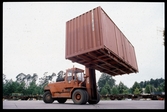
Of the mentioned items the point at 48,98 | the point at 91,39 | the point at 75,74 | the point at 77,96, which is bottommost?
the point at 48,98

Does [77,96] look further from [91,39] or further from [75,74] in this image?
[91,39]

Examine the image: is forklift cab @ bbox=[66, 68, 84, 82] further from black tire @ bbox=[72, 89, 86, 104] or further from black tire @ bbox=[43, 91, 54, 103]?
black tire @ bbox=[43, 91, 54, 103]

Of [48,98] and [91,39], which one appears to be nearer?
[91,39]

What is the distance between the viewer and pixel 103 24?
279 inches

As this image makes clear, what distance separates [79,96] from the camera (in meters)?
8.00

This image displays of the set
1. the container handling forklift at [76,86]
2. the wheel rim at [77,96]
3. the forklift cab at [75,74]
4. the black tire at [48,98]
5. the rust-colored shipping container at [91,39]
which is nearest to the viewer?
the rust-colored shipping container at [91,39]

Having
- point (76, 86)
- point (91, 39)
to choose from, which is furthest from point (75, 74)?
point (91, 39)

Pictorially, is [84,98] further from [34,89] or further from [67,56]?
[34,89]

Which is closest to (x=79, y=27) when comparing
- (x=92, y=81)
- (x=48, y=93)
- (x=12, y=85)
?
(x=92, y=81)

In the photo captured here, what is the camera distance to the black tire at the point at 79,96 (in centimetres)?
763

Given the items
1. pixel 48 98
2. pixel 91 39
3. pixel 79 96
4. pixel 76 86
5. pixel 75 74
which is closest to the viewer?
pixel 91 39

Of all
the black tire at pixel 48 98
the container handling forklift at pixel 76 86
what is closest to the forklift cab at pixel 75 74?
the container handling forklift at pixel 76 86

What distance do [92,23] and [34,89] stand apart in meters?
35.7

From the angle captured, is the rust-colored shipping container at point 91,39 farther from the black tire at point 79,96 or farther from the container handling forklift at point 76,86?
the black tire at point 79,96
